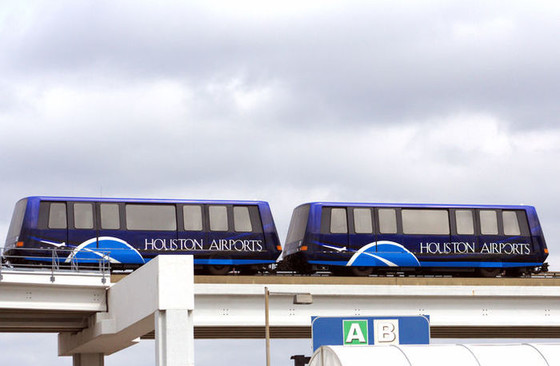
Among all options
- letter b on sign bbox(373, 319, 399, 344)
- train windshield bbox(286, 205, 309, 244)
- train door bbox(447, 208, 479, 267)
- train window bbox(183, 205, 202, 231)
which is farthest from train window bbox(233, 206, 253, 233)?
letter b on sign bbox(373, 319, 399, 344)

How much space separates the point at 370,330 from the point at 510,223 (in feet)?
52.7

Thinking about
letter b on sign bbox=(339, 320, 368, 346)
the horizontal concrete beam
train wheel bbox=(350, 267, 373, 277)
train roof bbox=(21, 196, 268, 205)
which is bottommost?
letter b on sign bbox=(339, 320, 368, 346)

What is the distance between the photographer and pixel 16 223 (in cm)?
4134

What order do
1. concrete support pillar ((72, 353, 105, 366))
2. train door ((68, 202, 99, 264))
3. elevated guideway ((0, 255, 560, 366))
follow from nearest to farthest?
1. elevated guideway ((0, 255, 560, 366))
2. train door ((68, 202, 99, 264))
3. concrete support pillar ((72, 353, 105, 366))

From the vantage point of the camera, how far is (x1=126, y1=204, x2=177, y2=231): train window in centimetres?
4141

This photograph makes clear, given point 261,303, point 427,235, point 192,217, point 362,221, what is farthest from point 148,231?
point 427,235

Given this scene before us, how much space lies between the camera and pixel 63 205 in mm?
40812

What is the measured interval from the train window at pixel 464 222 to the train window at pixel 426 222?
44cm

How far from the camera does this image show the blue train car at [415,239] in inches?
1670

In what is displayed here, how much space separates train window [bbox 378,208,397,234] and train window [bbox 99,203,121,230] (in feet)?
31.0

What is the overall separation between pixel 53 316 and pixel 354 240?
36.8 feet

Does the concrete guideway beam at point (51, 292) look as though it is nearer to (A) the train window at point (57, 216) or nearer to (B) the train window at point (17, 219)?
(A) the train window at point (57, 216)

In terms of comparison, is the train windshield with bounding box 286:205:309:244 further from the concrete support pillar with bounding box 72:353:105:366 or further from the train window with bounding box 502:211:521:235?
the concrete support pillar with bounding box 72:353:105:366

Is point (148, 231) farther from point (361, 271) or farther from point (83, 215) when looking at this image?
point (361, 271)
